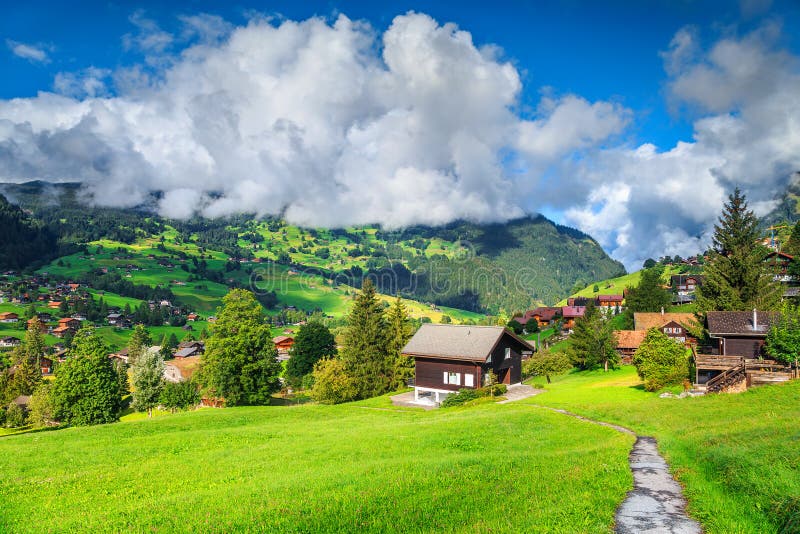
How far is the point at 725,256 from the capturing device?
6269cm

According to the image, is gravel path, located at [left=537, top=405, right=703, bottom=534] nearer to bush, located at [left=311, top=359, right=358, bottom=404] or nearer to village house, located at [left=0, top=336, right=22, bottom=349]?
bush, located at [left=311, top=359, right=358, bottom=404]

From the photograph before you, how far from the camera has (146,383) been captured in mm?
75312

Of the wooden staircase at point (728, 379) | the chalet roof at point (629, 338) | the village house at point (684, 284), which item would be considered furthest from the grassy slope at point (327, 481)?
the village house at point (684, 284)

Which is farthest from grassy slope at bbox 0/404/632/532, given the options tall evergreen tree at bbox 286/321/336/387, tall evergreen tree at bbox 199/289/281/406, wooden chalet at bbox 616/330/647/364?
tall evergreen tree at bbox 286/321/336/387

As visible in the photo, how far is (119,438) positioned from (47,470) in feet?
33.0

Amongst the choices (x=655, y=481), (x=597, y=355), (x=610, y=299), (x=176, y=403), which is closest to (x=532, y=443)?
(x=655, y=481)

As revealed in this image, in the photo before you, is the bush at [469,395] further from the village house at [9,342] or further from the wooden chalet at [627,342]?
the village house at [9,342]

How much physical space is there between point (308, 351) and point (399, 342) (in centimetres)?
3998

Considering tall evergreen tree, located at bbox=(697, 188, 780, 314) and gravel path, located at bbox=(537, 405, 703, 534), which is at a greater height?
tall evergreen tree, located at bbox=(697, 188, 780, 314)

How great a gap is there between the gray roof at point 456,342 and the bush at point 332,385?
985 centimetres

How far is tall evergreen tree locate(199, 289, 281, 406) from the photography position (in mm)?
60094

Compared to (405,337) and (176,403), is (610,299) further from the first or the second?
(176,403)

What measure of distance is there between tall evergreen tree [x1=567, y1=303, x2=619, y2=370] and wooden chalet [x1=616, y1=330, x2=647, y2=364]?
10.2 metres

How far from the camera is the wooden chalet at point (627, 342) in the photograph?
288 feet
